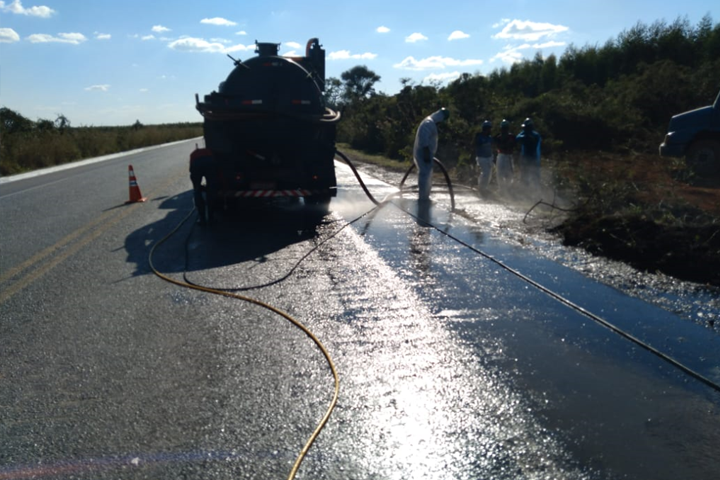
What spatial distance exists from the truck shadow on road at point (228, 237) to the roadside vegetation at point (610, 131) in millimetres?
4235

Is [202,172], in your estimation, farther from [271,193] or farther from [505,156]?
[505,156]

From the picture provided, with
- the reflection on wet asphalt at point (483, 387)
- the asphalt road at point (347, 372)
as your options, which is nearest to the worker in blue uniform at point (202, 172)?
the asphalt road at point (347, 372)

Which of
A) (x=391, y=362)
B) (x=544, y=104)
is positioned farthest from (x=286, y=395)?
(x=544, y=104)

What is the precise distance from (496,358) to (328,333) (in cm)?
143

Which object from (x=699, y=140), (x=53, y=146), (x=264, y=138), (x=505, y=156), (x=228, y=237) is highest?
(x=264, y=138)

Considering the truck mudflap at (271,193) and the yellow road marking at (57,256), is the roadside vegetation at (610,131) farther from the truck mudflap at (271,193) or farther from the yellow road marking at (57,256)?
the yellow road marking at (57,256)

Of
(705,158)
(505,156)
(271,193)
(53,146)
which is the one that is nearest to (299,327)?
(271,193)

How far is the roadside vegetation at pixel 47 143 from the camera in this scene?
31531 millimetres

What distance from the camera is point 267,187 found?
11133 mm

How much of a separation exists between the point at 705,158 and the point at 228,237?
12281 mm

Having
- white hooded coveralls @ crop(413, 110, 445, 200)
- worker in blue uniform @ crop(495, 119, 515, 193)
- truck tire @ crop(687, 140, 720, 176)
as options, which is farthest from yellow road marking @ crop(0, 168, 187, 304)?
truck tire @ crop(687, 140, 720, 176)

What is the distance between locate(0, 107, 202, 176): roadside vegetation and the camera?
3153 centimetres

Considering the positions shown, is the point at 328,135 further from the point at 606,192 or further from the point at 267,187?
the point at 606,192

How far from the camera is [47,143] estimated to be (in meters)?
35.5
